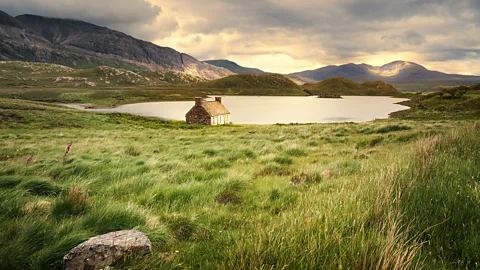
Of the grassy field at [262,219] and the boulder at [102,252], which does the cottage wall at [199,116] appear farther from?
the boulder at [102,252]

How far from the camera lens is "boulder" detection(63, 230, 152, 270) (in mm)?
3133

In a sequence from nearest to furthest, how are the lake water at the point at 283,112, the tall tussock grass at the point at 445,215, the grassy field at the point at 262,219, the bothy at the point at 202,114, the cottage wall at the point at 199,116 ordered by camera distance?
the grassy field at the point at 262,219
the tall tussock grass at the point at 445,215
the cottage wall at the point at 199,116
the bothy at the point at 202,114
the lake water at the point at 283,112

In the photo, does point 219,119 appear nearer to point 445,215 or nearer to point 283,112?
point 283,112

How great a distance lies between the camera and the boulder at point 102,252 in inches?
123

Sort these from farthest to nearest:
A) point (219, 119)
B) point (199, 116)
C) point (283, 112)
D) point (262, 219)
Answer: point (283, 112), point (219, 119), point (199, 116), point (262, 219)

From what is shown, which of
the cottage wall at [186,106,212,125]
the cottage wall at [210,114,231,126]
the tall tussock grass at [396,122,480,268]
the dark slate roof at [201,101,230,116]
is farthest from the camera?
the dark slate roof at [201,101,230,116]

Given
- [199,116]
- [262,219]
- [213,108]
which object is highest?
[262,219]

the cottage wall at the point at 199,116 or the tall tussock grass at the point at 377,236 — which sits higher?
the tall tussock grass at the point at 377,236

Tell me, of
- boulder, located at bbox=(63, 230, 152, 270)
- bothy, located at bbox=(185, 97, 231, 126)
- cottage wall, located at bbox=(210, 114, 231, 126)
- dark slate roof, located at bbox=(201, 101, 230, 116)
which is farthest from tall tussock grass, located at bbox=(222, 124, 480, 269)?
dark slate roof, located at bbox=(201, 101, 230, 116)

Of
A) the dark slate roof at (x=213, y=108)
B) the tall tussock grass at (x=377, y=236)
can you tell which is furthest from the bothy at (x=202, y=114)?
the tall tussock grass at (x=377, y=236)

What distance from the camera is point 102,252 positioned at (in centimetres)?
320

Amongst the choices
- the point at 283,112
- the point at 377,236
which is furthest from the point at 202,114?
the point at 377,236

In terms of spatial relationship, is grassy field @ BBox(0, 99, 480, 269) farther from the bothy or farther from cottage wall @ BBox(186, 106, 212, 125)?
the bothy

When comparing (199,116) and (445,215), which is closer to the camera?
(445,215)
